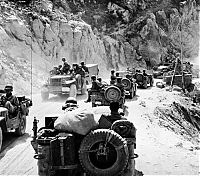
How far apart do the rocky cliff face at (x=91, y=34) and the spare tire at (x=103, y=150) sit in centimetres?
1598

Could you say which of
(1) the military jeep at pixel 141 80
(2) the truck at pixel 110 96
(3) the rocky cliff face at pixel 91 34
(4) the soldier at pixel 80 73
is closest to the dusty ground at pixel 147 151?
(2) the truck at pixel 110 96

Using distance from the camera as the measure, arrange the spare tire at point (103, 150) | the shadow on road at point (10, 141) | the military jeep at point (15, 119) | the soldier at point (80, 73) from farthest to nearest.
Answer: the soldier at point (80, 73), the military jeep at point (15, 119), the shadow on road at point (10, 141), the spare tire at point (103, 150)

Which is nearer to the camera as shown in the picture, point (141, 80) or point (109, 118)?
point (109, 118)

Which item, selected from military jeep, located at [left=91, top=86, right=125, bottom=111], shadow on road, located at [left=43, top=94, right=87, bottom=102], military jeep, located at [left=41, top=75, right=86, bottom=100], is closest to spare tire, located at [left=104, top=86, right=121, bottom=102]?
military jeep, located at [left=91, top=86, right=125, bottom=111]

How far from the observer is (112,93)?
15.1 metres

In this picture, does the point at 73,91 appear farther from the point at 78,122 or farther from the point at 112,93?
the point at 78,122

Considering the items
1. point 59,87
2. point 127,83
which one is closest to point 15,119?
point 59,87

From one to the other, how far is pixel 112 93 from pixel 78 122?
329 inches

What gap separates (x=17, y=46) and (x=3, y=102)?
1545cm

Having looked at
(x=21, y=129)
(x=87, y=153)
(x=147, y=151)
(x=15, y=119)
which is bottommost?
(x=147, y=151)

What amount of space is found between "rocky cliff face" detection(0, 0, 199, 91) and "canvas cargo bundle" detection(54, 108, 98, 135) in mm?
15398

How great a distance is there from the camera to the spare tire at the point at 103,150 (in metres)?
6.51

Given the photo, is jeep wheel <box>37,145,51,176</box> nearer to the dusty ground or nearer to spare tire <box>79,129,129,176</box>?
spare tire <box>79,129,129,176</box>

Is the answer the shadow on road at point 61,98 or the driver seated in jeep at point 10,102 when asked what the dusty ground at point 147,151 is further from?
the shadow on road at point 61,98
